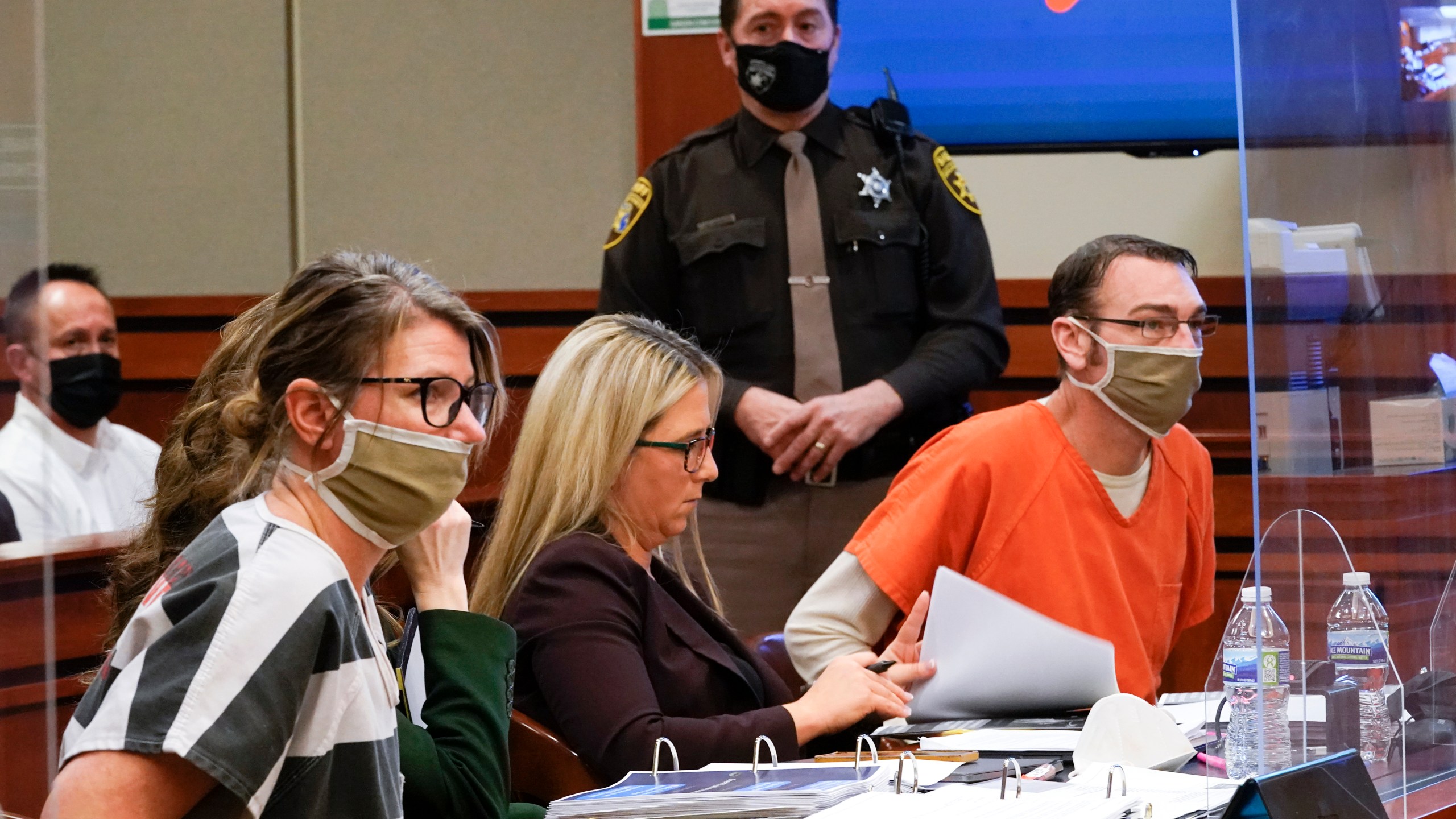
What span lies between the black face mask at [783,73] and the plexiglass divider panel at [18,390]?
2.30 meters

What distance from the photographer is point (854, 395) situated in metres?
3.01

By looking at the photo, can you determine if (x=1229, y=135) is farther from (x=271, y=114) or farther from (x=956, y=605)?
(x=271, y=114)

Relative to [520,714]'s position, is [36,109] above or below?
above

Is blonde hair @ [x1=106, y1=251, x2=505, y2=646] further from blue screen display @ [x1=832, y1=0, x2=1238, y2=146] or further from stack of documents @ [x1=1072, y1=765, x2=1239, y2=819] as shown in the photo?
blue screen display @ [x1=832, y1=0, x2=1238, y2=146]

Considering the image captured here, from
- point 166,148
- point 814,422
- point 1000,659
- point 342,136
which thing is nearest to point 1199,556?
point 1000,659

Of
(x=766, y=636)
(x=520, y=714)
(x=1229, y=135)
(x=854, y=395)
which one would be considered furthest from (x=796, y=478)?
(x=1229, y=135)

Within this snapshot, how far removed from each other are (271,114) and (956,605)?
11.7 ft

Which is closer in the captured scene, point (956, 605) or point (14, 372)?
point (14, 372)

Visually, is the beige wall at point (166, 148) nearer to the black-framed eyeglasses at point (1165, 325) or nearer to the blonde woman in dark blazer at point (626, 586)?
the blonde woman in dark blazer at point (626, 586)

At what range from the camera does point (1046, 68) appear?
13.6ft

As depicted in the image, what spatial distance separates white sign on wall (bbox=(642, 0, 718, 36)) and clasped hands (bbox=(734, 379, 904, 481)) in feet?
4.77

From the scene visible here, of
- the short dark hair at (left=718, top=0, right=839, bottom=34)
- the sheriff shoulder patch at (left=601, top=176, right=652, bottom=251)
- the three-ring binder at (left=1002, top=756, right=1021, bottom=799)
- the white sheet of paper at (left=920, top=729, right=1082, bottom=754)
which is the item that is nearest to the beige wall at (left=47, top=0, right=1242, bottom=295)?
the sheriff shoulder patch at (left=601, top=176, right=652, bottom=251)

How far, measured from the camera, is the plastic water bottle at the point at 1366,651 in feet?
5.01

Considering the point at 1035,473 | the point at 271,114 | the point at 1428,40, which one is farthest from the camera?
the point at 271,114
